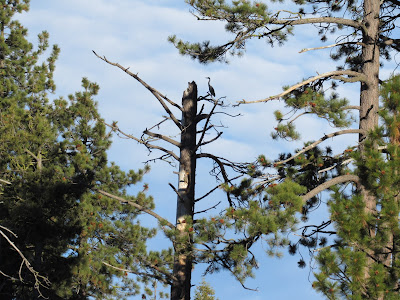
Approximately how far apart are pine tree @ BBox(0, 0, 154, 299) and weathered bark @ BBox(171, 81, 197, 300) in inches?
184

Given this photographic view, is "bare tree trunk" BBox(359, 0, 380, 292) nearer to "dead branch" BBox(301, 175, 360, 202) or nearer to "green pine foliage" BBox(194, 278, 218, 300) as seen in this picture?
"dead branch" BBox(301, 175, 360, 202)

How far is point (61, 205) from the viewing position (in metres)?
16.7

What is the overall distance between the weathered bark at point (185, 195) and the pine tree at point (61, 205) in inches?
184

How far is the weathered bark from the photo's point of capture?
1024 centimetres

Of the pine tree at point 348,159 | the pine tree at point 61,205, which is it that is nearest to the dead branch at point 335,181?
A: the pine tree at point 348,159

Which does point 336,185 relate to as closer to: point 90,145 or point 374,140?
point 374,140

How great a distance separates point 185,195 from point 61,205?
6931mm

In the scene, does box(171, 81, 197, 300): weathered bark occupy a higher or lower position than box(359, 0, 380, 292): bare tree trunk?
lower

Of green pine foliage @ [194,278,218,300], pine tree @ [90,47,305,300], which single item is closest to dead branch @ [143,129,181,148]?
pine tree @ [90,47,305,300]

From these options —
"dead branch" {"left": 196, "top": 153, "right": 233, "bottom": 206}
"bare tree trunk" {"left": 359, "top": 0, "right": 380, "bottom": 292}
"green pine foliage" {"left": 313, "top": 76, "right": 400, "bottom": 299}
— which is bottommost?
"green pine foliage" {"left": 313, "top": 76, "right": 400, "bottom": 299}

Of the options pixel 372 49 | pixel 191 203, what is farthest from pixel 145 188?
pixel 372 49

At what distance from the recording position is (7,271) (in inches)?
750

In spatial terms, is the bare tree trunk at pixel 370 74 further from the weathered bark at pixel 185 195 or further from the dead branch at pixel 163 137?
the dead branch at pixel 163 137

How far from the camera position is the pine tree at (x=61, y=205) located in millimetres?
16344
